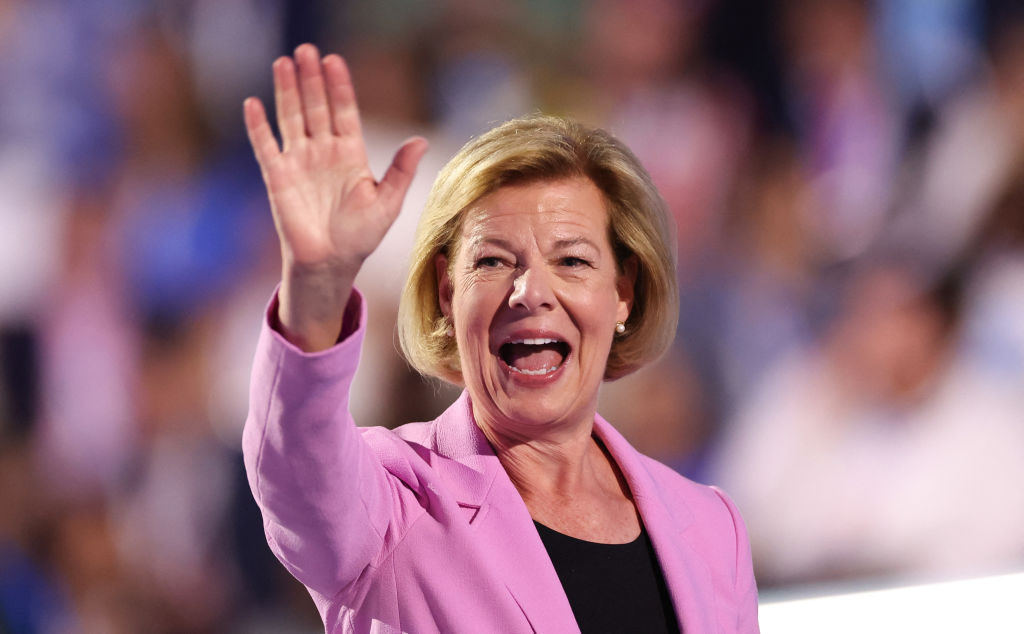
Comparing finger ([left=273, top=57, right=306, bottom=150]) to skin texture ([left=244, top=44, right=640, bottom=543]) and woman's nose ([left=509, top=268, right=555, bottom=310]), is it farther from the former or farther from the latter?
woman's nose ([left=509, top=268, right=555, bottom=310])

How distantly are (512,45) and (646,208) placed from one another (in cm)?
172

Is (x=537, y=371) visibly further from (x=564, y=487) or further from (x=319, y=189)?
(x=319, y=189)

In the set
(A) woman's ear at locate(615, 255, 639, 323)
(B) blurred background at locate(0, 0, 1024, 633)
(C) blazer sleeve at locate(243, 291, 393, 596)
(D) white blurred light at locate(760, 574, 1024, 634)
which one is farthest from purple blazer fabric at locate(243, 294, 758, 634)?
(D) white blurred light at locate(760, 574, 1024, 634)

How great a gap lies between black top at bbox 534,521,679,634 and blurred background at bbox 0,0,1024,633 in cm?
155

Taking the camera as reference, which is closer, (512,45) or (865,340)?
(512,45)

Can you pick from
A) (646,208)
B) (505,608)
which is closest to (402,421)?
(646,208)

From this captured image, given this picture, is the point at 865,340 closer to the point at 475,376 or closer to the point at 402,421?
the point at 402,421

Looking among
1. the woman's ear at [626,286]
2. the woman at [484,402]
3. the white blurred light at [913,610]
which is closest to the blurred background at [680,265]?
the white blurred light at [913,610]

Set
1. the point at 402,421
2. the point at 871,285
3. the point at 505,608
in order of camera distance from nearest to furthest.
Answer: the point at 505,608 → the point at 402,421 → the point at 871,285

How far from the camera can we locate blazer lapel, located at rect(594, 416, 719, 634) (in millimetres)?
1385

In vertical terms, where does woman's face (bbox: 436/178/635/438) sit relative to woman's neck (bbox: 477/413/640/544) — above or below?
above

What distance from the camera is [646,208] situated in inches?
58.9

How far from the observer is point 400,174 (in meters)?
1.03

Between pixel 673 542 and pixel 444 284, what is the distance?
0.49 m
